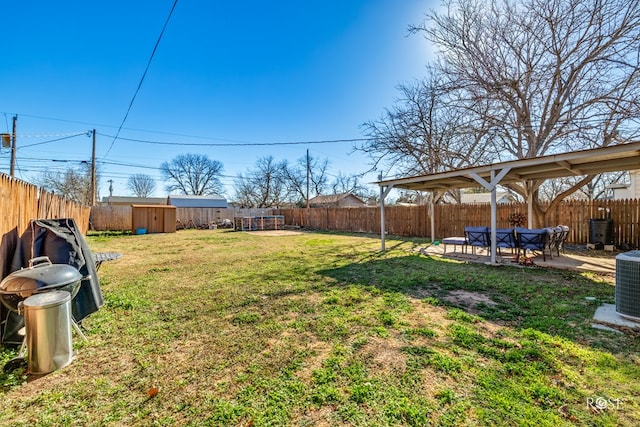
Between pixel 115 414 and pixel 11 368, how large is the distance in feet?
4.36

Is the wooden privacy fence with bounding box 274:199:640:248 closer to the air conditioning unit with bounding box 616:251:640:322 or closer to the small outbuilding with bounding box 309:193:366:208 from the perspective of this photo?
the air conditioning unit with bounding box 616:251:640:322

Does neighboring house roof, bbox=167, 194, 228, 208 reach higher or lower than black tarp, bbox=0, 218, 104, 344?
higher

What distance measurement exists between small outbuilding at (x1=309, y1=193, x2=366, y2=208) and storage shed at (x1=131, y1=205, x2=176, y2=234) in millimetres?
21566

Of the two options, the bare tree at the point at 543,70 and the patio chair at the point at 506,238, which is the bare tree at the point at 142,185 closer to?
the bare tree at the point at 543,70

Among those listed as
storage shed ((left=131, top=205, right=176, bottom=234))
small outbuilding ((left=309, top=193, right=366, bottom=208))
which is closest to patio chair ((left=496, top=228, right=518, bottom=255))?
storage shed ((left=131, top=205, right=176, bottom=234))

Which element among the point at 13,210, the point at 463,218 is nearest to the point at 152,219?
the point at 13,210

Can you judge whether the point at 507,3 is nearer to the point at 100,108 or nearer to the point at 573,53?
the point at 573,53

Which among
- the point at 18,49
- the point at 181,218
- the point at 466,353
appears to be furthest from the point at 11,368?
the point at 181,218

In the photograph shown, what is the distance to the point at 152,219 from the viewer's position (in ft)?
55.2

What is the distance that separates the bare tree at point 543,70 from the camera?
8.28 meters

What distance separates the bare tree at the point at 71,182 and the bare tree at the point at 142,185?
11.8 metres

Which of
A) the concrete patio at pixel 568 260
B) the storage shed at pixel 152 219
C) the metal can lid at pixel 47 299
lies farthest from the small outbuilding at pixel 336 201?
the metal can lid at pixel 47 299

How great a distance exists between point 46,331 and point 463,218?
13067mm

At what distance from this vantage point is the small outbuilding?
3725cm
